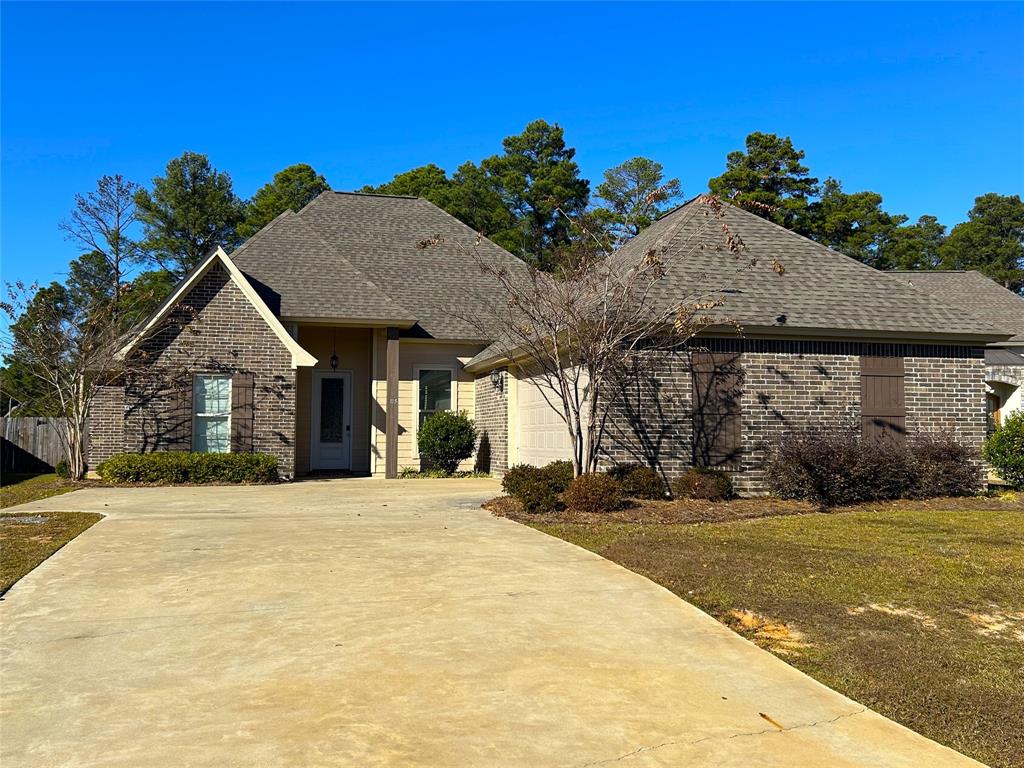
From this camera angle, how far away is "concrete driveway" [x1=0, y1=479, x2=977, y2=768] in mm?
3984

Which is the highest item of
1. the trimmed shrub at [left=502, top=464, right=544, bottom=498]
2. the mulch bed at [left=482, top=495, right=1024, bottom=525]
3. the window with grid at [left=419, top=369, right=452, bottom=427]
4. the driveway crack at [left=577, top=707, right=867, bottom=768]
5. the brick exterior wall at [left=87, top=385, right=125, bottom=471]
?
the window with grid at [left=419, top=369, right=452, bottom=427]

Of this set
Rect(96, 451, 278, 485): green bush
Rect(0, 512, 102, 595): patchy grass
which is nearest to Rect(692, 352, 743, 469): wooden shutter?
→ Rect(96, 451, 278, 485): green bush

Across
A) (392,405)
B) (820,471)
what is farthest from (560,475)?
(392,405)

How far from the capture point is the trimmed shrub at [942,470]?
1445 centimetres

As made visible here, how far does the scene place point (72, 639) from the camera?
5.74m

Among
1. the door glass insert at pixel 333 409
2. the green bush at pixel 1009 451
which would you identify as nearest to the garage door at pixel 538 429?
the door glass insert at pixel 333 409

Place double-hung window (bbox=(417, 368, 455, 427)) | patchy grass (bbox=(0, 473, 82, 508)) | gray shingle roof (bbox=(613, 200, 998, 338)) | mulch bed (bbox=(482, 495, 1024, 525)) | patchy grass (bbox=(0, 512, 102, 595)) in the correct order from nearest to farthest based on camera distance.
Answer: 1. patchy grass (bbox=(0, 512, 102, 595))
2. mulch bed (bbox=(482, 495, 1024, 525))
3. patchy grass (bbox=(0, 473, 82, 508))
4. gray shingle roof (bbox=(613, 200, 998, 338))
5. double-hung window (bbox=(417, 368, 455, 427))

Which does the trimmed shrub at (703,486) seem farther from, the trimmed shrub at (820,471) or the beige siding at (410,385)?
the beige siding at (410,385)

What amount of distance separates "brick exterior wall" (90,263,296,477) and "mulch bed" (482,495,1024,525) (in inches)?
278

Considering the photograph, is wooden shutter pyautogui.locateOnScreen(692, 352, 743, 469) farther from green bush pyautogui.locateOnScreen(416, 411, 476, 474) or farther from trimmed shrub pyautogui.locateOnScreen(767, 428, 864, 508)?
green bush pyautogui.locateOnScreen(416, 411, 476, 474)

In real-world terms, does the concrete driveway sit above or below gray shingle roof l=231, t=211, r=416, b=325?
below

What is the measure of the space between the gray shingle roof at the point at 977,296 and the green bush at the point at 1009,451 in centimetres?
1235

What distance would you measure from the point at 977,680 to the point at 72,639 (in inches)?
233

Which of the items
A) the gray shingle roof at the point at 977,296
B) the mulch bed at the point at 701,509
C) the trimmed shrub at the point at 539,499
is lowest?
the mulch bed at the point at 701,509
